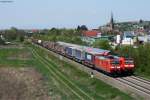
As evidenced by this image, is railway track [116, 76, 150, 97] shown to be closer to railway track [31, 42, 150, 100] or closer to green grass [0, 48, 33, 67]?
railway track [31, 42, 150, 100]

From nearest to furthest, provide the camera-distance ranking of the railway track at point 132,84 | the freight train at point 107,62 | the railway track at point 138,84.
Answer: the railway track at point 132,84 < the railway track at point 138,84 < the freight train at point 107,62

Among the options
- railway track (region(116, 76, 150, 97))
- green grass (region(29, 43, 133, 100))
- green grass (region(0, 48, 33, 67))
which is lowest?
green grass (region(0, 48, 33, 67))

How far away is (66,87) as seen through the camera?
189ft

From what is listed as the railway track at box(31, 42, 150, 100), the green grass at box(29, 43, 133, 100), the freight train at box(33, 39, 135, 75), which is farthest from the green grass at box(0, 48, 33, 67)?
the railway track at box(31, 42, 150, 100)

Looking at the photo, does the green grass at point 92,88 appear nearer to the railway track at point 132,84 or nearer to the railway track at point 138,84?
the railway track at point 132,84

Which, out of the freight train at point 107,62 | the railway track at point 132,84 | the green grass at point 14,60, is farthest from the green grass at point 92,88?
the green grass at point 14,60

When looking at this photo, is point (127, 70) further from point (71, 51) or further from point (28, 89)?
point (71, 51)

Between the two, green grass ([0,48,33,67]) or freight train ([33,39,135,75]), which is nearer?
freight train ([33,39,135,75])

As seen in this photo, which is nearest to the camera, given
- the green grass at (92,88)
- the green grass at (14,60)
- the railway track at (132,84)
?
the railway track at (132,84)

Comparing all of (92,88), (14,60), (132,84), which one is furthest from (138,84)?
(14,60)

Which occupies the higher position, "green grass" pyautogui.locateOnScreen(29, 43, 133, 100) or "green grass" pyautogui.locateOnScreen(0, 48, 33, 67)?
"green grass" pyautogui.locateOnScreen(29, 43, 133, 100)

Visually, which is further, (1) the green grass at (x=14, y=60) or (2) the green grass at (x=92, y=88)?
(1) the green grass at (x=14, y=60)

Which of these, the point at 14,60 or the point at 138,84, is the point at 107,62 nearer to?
the point at 138,84

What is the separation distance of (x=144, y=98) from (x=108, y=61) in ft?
55.0
